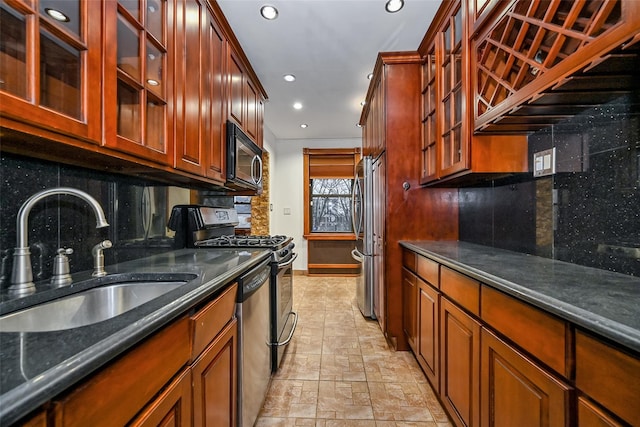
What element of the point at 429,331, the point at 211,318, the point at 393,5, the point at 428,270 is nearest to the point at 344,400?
the point at 429,331

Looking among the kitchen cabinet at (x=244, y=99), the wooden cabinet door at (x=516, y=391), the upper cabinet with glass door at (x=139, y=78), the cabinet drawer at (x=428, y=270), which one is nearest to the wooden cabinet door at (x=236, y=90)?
the kitchen cabinet at (x=244, y=99)

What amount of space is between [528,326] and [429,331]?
0.94 m

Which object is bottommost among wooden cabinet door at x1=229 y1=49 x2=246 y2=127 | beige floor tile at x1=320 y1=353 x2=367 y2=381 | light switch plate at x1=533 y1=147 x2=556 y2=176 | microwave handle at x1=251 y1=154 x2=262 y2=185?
beige floor tile at x1=320 y1=353 x2=367 y2=381

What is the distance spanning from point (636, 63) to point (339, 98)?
115 inches

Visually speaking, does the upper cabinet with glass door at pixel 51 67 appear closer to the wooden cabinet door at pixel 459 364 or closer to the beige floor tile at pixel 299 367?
the wooden cabinet door at pixel 459 364

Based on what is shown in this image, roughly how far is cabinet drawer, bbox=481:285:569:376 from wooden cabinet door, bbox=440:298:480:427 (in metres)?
0.15

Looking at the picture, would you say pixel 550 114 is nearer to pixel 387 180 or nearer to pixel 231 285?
pixel 387 180

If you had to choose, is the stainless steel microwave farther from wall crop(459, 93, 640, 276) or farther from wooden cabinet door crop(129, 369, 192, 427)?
wall crop(459, 93, 640, 276)

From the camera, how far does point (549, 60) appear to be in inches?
39.0

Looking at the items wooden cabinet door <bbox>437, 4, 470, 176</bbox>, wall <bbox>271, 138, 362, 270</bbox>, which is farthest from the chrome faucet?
wall <bbox>271, 138, 362, 270</bbox>

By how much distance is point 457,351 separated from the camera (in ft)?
4.43

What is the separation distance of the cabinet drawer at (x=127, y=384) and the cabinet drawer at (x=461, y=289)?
111cm

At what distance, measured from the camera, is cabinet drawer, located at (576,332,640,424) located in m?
0.59

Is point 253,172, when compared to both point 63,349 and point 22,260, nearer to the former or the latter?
point 22,260
